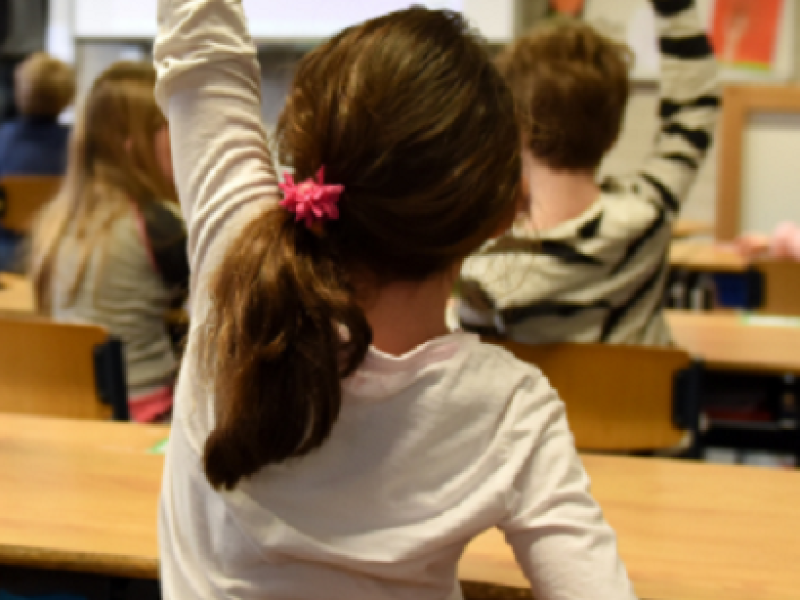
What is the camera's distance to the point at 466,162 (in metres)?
0.70

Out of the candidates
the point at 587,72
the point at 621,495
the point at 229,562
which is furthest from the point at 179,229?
the point at 229,562

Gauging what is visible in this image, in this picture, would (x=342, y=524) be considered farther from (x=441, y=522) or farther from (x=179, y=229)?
(x=179, y=229)

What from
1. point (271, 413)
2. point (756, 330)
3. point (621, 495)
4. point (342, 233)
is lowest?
point (756, 330)

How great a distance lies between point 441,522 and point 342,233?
0.81 feet

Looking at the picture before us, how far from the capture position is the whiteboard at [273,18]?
15.8 feet

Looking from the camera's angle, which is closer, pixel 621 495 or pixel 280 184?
pixel 280 184

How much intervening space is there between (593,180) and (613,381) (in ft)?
1.23

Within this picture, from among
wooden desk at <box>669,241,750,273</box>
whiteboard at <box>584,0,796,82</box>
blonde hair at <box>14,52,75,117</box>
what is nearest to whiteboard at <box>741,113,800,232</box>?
whiteboard at <box>584,0,796,82</box>

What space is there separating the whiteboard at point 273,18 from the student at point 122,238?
2.78 metres

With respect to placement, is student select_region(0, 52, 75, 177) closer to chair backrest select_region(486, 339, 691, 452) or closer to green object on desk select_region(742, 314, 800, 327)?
green object on desk select_region(742, 314, 800, 327)

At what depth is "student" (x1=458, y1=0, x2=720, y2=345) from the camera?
1.57 m

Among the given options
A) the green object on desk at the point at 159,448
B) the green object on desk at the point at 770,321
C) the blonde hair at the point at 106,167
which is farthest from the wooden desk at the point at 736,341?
the blonde hair at the point at 106,167

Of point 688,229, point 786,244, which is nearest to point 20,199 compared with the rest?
point 786,244

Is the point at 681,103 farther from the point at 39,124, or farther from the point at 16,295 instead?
the point at 39,124
